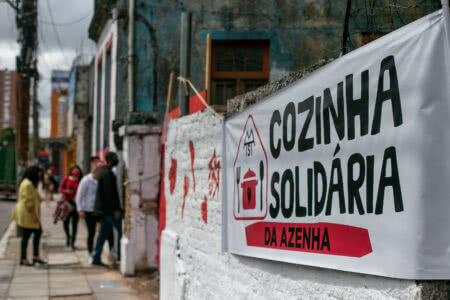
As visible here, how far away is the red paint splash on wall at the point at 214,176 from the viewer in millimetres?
5410

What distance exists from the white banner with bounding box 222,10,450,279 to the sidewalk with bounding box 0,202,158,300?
14.8 feet

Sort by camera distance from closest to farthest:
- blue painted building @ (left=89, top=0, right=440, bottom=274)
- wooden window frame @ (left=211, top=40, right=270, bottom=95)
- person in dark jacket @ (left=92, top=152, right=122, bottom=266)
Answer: person in dark jacket @ (left=92, top=152, right=122, bottom=266), wooden window frame @ (left=211, top=40, right=270, bottom=95), blue painted building @ (left=89, top=0, right=440, bottom=274)

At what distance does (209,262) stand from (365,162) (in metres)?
3.01

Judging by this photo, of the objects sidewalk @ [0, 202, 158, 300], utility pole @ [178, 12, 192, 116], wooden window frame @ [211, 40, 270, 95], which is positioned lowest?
sidewalk @ [0, 202, 158, 300]

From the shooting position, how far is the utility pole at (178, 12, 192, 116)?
696 centimetres

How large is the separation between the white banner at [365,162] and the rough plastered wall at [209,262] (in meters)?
0.09

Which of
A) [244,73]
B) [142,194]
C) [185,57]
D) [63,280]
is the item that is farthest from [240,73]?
[63,280]

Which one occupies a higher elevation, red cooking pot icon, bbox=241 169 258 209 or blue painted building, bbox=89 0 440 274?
blue painted building, bbox=89 0 440 274

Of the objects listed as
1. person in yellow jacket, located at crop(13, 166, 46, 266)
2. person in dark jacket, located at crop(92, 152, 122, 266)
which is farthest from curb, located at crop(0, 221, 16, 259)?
person in dark jacket, located at crop(92, 152, 122, 266)

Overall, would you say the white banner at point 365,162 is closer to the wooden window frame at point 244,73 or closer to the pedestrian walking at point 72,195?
the wooden window frame at point 244,73

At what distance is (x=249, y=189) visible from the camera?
14.7 ft

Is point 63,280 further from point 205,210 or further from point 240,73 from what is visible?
point 240,73

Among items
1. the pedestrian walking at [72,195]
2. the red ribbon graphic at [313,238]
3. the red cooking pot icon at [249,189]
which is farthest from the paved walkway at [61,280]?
the red ribbon graphic at [313,238]

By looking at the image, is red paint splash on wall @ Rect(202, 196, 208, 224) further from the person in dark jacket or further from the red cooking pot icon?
the person in dark jacket
